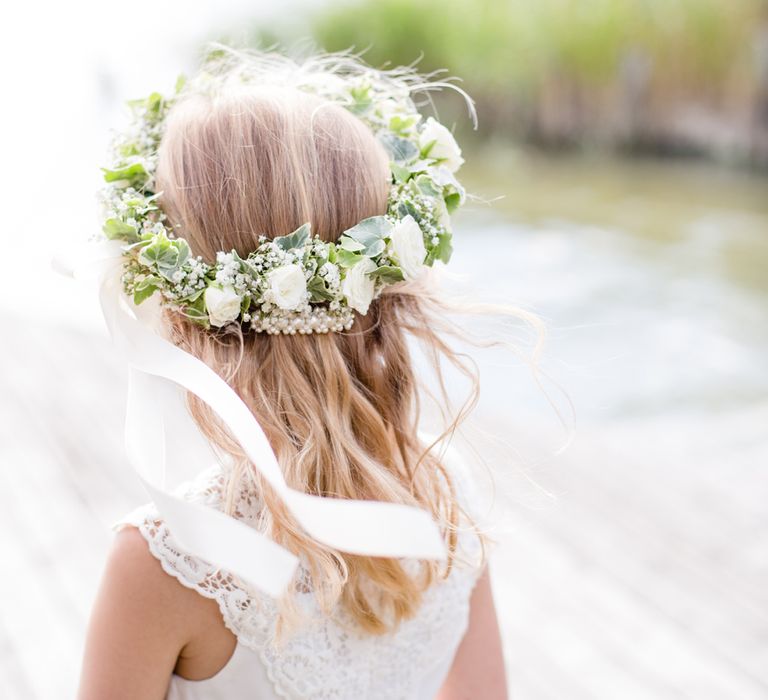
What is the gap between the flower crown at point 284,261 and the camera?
967 millimetres

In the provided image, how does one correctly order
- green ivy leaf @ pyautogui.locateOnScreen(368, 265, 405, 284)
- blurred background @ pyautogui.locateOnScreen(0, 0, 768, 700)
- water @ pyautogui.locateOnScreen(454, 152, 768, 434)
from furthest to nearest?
water @ pyautogui.locateOnScreen(454, 152, 768, 434) → blurred background @ pyautogui.locateOnScreen(0, 0, 768, 700) → green ivy leaf @ pyautogui.locateOnScreen(368, 265, 405, 284)

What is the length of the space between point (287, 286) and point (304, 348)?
0.27 ft

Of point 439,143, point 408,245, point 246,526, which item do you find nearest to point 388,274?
point 408,245

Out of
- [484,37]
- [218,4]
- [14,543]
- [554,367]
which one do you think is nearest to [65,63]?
[218,4]

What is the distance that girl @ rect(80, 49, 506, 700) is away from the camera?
93cm

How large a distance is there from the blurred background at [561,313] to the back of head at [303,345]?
175mm

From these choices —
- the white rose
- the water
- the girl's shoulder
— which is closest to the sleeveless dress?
the girl's shoulder

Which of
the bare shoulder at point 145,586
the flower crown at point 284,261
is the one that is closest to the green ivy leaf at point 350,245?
the flower crown at point 284,261

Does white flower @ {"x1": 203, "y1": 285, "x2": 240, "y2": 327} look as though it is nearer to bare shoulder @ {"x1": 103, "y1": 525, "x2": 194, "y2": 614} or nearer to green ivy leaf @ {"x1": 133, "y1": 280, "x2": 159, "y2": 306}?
green ivy leaf @ {"x1": 133, "y1": 280, "x2": 159, "y2": 306}

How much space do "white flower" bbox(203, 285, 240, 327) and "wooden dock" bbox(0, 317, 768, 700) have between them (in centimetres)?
53

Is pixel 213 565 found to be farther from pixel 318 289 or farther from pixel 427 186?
pixel 427 186

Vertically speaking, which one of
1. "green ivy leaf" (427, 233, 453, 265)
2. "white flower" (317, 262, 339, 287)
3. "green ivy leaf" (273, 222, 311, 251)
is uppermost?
"green ivy leaf" (273, 222, 311, 251)

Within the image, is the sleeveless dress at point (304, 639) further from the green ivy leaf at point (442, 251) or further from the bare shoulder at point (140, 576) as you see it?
the green ivy leaf at point (442, 251)

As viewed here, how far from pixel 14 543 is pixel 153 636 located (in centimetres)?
170
